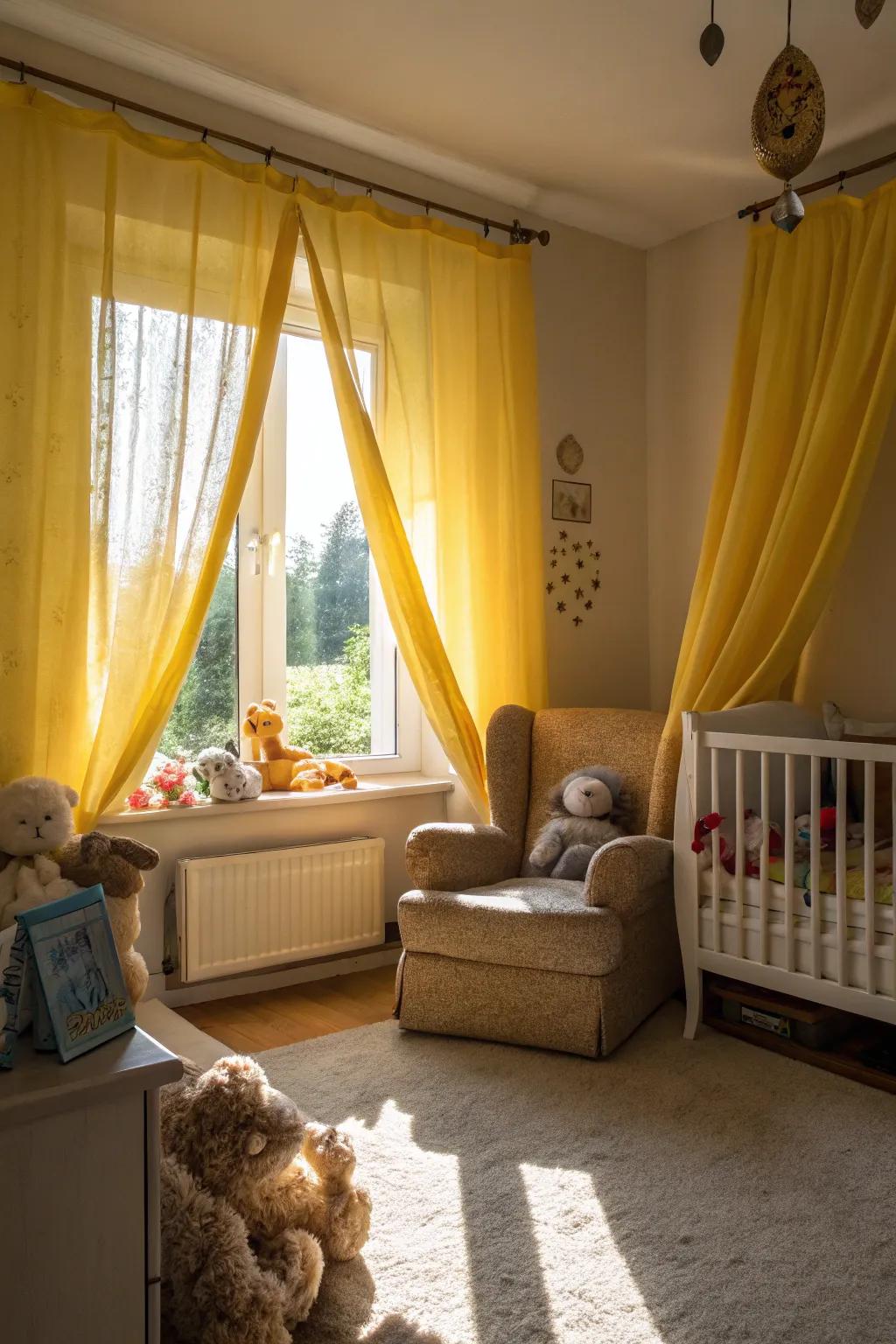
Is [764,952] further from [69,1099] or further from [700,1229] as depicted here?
[69,1099]

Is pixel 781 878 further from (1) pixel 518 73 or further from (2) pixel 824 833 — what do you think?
(1) pixel 518 73

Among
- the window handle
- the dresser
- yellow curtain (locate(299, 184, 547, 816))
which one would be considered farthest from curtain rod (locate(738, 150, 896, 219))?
the dresser

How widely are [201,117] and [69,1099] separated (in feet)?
9.29

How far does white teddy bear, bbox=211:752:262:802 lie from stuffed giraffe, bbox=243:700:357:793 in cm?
18

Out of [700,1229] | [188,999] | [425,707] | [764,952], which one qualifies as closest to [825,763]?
[764,952]

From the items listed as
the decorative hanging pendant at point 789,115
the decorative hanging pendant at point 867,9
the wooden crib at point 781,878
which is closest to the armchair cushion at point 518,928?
the wooden crib at point 781,878

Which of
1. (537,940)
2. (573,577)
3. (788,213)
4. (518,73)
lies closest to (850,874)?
(537,940)

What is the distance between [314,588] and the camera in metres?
3.51

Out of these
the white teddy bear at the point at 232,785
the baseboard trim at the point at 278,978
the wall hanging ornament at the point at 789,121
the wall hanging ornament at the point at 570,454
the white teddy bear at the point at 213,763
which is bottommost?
the baseboard trim at the point at 278,978

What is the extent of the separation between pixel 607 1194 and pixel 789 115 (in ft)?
6.77

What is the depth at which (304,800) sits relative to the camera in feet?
10.6

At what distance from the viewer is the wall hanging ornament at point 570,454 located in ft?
12.6

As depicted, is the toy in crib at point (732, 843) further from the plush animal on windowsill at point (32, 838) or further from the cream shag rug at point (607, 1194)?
the plush animal on windowsill at point (32, 838)

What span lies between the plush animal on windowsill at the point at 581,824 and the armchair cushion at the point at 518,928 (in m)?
0.14
